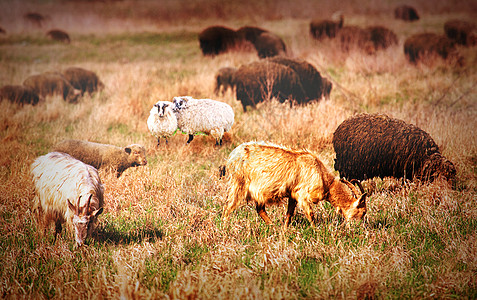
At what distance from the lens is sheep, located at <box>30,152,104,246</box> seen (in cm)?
312

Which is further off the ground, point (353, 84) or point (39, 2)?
point (39, 2)

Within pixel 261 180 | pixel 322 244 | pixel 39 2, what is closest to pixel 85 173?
pixel 261 180

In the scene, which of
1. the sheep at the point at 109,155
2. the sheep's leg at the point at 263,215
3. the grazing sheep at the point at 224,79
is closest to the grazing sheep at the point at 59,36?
the grazing sheep at the point at 224,79

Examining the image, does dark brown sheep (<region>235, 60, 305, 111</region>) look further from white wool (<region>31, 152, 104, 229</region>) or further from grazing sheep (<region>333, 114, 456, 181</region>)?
white wool (<region>31, 152, 104, 229</region>)

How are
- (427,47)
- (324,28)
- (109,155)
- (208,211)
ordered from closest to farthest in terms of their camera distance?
(208,211), (109,155), (427,47), (324,28)

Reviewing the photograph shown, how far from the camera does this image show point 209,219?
3.85m

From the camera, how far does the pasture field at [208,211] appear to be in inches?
123

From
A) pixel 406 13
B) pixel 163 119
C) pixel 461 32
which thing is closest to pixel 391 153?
pixel 163 119

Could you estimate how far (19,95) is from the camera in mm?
7297

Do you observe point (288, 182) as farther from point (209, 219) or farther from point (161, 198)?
point (161, 198)

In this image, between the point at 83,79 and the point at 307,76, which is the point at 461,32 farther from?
the point at 83,79

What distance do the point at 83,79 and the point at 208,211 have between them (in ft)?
19.7

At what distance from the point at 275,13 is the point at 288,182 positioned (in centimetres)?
705

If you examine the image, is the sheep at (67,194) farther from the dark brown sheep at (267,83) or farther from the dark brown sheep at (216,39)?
the dark brown sheep at (216,39)
